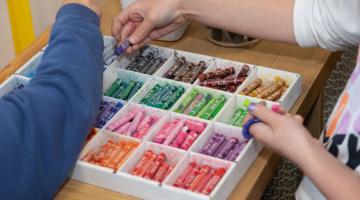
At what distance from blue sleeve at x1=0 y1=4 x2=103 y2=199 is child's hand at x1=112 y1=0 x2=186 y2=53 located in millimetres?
142

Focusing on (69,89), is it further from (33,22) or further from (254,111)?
(33,22)

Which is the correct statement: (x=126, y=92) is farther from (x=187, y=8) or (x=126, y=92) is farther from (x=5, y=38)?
(x=5, y=38)

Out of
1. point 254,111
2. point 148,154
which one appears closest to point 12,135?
point 148,154

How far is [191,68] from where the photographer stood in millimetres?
1061

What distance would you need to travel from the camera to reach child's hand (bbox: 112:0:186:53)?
108 cm

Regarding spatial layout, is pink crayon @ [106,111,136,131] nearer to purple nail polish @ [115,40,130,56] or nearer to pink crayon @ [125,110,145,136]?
pink crayon @ [125,110,145,136]

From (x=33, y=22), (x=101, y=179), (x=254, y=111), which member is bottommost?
(x=33, y=22)

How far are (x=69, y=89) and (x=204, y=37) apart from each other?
0.39 metres

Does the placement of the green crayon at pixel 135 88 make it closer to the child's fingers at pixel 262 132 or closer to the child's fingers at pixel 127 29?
the child's fingers at pixel 127 29

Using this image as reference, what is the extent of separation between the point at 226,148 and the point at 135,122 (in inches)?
6.1

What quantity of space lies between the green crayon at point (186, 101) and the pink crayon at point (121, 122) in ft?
0.24

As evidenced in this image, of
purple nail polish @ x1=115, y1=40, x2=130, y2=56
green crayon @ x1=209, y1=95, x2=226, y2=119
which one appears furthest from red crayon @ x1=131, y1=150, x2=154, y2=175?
purple nail polish @ x1=115, y1=40, x2=130, y2=56

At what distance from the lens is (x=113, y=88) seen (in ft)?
3.38

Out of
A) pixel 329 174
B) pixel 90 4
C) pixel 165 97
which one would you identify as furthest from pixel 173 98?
pixel 329 174
